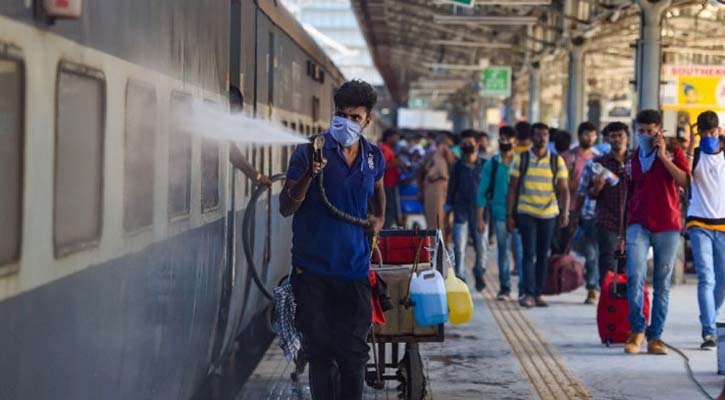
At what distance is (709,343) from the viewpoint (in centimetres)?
1127

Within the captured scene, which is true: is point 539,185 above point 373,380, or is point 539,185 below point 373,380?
→ above

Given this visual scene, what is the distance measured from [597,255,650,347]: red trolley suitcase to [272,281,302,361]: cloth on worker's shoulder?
5.00 m

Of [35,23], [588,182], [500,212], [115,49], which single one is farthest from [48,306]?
[500,212]

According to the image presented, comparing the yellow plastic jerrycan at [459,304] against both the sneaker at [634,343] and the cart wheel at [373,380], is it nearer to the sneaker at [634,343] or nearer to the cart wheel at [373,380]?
the cart wheel at [373,380]

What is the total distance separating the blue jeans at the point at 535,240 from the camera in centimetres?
1399

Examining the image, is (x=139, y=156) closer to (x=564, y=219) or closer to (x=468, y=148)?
(x=564, y=219)

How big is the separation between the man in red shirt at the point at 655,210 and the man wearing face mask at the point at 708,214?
0.46 ft

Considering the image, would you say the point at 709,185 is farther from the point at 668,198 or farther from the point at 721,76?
the point at 721,76

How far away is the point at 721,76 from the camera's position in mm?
18047

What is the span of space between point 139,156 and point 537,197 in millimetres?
8956

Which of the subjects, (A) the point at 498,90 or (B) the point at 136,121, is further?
(A) the point at 498,90

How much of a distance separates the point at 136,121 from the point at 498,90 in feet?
114

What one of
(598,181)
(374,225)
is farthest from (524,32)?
(374,225)

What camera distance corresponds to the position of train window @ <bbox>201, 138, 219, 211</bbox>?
23.5 feet
